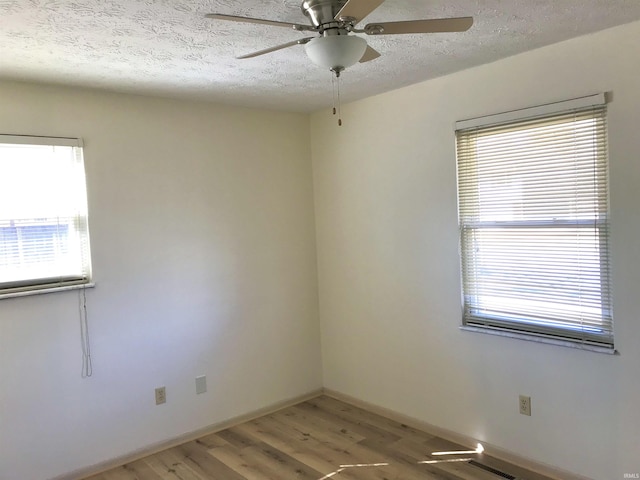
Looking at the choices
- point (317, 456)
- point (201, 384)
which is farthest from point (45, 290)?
point (317, 456)

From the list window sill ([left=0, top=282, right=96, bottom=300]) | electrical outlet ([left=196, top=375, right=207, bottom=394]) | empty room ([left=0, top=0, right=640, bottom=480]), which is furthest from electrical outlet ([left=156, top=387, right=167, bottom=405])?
window sill ([left=0, top=282, right=96, bottom=300])

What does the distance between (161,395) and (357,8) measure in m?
2.80

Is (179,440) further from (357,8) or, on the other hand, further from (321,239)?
(357,8)

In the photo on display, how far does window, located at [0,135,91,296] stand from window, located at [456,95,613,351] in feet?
7.70

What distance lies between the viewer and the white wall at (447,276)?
8.13 ft

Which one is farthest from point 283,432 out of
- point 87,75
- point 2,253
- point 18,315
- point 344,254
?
point 87,75

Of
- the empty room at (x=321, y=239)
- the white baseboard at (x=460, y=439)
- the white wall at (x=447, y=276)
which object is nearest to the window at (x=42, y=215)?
the empty room at (x=321, y=239)

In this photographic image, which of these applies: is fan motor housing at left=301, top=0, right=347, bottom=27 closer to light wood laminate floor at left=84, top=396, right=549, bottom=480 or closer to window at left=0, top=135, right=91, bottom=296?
window at left=0, top=135, right=91, bottom=296

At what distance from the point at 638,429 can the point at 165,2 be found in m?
2.88

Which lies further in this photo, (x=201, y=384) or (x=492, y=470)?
(x=201, y=384)

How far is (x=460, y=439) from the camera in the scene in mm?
3248

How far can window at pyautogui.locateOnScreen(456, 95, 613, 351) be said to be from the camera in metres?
2.56

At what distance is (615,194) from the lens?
2.47 m

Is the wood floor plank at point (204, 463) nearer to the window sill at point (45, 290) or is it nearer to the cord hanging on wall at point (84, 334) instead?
the cord hanging on wall at point (84, 334)
